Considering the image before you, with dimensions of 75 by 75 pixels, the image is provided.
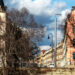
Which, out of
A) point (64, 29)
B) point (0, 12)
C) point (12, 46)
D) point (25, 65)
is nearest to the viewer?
→ point (12, 46)

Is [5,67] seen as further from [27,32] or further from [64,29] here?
[64,29]

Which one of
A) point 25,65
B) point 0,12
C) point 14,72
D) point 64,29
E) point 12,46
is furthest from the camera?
point 64,29

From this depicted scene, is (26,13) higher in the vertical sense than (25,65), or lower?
higher

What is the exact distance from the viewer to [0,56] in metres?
41.0

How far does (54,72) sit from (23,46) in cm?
752

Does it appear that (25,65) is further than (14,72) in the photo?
Yes

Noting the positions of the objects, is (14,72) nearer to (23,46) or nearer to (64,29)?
(23,46)

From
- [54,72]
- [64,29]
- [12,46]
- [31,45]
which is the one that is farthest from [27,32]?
[64,29]

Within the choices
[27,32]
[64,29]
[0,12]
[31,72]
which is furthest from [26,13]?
[64,29]

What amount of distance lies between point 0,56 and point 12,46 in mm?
2687

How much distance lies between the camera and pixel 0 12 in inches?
2040

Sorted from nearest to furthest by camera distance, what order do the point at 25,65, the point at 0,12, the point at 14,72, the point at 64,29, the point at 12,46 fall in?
the point at 12,46, the point at 14,72, the point at 25,65, the point at 0,12, the point at 64,29

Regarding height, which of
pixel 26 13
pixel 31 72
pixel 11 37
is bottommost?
pixel 31 72

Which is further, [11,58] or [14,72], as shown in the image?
[14,72]
